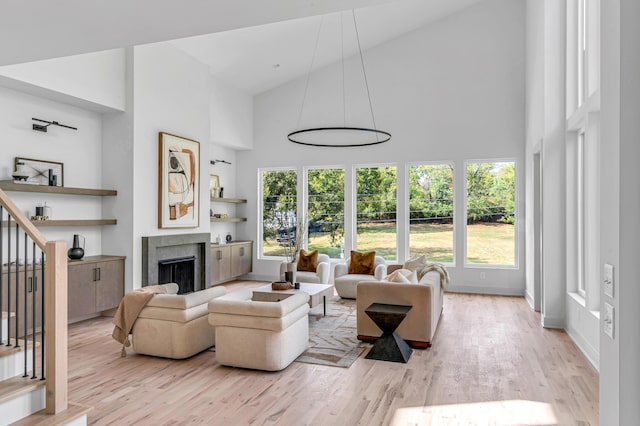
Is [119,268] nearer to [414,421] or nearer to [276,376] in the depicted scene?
[276,376]

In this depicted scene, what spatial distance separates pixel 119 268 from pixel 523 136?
697 centimetres

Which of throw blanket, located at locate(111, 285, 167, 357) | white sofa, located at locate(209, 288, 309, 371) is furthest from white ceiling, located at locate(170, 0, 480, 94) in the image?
white sofa, located at locate(209, 288, 309, 371)

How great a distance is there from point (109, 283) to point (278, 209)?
173 inches

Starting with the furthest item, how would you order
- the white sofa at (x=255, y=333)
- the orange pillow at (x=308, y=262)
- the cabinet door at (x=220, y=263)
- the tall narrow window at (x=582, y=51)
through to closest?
1. the cabinet door at (x=220, y=263)
2. the orange pillow at (x=308, y=262)
3. the tall narrow window at (x=582, y=51)
4. the white sofa at (x=255, y=333)

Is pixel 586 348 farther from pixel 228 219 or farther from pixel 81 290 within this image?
pixel 228 219

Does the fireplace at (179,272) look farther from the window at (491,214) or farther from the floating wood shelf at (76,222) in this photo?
the window at (491,214)

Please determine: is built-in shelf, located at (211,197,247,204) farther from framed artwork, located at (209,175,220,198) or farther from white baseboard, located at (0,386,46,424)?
white baseboard, located at (0,386,46,424)

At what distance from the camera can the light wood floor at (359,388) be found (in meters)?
3.17

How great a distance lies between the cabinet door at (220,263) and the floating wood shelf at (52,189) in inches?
101

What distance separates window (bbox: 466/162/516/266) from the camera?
8172mm

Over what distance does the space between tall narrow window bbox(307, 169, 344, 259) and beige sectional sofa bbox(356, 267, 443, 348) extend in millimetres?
4279

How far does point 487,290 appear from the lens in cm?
812
